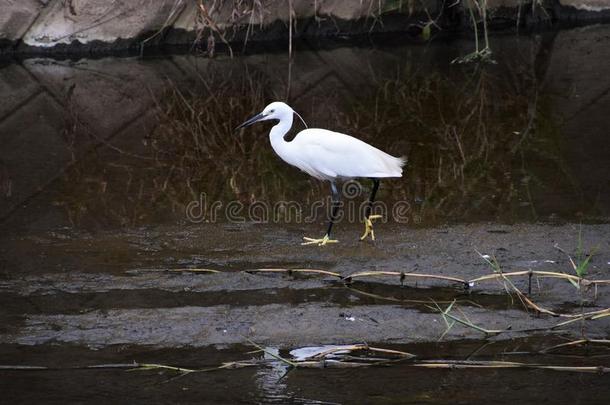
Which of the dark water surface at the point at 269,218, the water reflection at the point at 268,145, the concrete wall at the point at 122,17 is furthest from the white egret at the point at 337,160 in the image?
the concrete wall at the point at 122,17

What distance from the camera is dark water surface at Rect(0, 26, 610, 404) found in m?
4.47

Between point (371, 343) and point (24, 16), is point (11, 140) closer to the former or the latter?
point (24, 16)

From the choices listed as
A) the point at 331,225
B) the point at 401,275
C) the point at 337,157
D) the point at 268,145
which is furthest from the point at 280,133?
the point at 268,145

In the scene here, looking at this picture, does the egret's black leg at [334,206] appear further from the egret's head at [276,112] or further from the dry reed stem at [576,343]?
the dry reed stem at [576,343]

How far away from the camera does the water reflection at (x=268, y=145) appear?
677 centimetres

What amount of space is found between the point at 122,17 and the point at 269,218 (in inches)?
225

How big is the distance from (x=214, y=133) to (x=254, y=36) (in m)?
3.69

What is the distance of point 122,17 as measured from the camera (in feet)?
37.6

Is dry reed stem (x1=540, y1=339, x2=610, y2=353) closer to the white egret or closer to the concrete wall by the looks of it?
the white egret

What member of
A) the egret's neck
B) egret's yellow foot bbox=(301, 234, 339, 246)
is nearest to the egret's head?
the egret's neck

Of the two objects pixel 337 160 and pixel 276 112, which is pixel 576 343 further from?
pixel 276 112

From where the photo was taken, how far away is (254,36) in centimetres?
1201

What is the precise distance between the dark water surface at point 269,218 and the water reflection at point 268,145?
0.09 ft

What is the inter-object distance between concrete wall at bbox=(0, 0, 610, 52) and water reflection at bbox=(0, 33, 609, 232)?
1.33 feet
